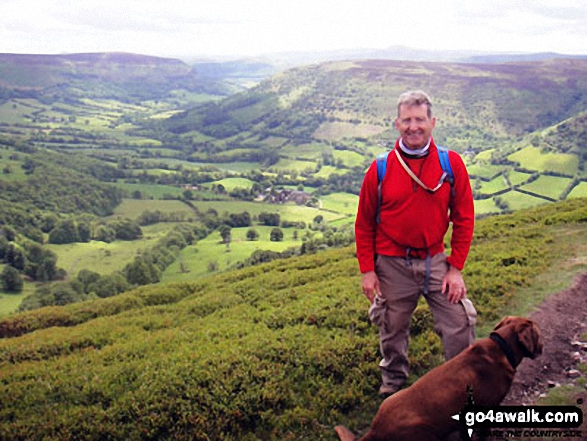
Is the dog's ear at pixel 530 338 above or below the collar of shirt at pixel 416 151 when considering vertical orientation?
below

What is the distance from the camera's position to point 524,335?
5.94 meters

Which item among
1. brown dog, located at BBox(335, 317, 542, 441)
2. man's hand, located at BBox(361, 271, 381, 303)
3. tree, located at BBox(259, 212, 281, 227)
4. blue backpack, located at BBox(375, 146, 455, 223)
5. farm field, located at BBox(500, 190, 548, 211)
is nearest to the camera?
brown dog, located at BBox(335, 317, 542, 441)

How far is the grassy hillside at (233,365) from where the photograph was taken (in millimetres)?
7762

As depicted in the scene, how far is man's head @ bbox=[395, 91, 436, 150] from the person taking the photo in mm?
6109

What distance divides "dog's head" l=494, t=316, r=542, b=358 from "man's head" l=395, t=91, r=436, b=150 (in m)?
2.76

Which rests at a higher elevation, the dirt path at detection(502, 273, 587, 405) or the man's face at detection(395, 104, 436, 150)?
the man's face at detection(395, 104, 436, 150)

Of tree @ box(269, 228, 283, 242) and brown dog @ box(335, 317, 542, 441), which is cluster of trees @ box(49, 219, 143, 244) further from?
brown dog @ box(335, 317, 542, 441)

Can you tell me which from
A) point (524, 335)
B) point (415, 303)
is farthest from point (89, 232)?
point (524, 335)

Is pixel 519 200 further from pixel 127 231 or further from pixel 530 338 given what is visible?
pixel 530 338

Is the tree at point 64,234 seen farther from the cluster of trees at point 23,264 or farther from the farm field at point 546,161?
the farm field at point 546,161

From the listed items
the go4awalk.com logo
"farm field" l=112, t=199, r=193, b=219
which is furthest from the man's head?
"farm field" l=112, t=199, r=193, b=219

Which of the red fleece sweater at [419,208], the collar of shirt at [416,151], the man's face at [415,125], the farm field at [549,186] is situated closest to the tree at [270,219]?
the farm field at [549,186]

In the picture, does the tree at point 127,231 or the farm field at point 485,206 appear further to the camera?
the tree at point 127,231

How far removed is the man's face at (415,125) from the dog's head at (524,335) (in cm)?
276
